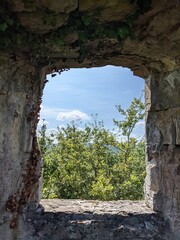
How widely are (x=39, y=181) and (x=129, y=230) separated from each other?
846 millimetres

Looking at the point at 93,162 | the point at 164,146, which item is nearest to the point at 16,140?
the point at 164,146

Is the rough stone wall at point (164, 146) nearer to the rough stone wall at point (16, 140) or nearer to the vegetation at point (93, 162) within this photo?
the rough stone wall at point (16, 140)

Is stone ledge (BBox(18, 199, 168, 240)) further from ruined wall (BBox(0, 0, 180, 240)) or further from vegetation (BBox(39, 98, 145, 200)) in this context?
vegetation (BBox(39, 98, 145, 200))

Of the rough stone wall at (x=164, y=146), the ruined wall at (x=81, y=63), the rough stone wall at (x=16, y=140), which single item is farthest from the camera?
the rough stone wall at (x=164, y=146)

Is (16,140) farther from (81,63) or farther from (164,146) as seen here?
(164,146)

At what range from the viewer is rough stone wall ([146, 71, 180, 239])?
2.23 meters

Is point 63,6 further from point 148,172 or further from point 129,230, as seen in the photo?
point 129,230

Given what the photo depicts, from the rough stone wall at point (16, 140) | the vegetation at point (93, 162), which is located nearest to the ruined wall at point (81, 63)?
the rough stone wall at point (16, 140)

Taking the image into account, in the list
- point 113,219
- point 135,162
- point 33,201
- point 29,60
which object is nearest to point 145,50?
point 29,60

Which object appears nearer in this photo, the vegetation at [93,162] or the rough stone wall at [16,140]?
the rough stone wall at [16,140]

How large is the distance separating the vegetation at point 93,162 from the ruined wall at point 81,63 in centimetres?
376

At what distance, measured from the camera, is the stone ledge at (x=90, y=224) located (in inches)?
84.0

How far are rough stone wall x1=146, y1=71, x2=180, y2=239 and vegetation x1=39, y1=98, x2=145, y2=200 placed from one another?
3.65 m

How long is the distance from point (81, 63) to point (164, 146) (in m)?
1.02
